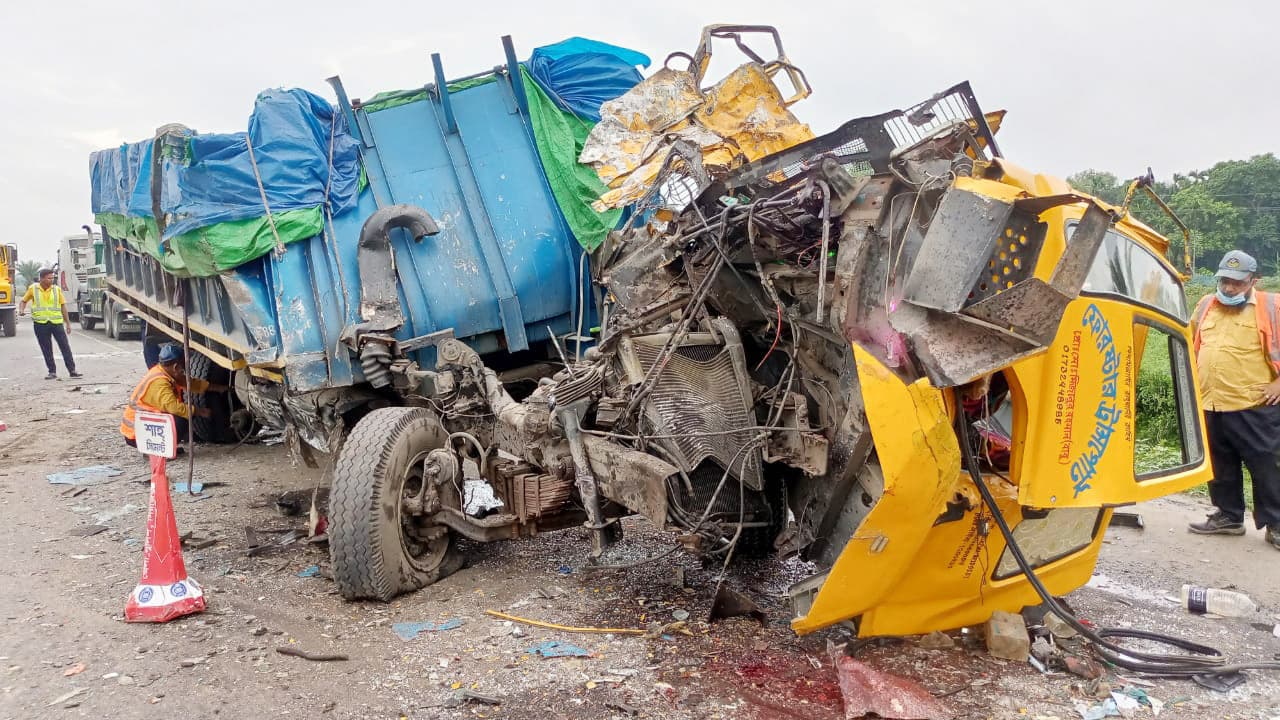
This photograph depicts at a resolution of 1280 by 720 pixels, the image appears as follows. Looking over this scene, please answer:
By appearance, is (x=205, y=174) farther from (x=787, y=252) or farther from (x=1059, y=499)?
(x=1059, y=499)

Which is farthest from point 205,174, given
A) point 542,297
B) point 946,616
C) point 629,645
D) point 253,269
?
point 946,616

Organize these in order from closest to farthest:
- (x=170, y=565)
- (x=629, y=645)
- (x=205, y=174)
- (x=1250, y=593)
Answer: (x=629, y=645), (x=170, y=565), (x=1250, y=593), (x=205, y=174)

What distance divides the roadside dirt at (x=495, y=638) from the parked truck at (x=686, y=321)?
30 centimetres

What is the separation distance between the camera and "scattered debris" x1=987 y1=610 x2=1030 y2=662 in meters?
3.72

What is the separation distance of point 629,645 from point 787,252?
192 cm

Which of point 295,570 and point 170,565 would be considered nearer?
point 170,565

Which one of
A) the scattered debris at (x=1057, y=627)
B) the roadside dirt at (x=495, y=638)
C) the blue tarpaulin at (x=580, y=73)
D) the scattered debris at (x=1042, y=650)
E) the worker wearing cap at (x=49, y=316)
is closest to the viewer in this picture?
the roadside dirt at (x=495, y=638)

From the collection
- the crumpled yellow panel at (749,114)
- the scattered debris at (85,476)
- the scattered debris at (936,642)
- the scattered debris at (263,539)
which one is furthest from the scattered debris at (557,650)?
the scattered debris at (85,476)

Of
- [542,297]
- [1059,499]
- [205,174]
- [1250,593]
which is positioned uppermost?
[205,174]

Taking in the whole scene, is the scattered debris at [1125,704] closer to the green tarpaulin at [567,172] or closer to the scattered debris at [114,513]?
the green tarpaulin at [567,172]

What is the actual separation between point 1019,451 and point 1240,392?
3.44 metres

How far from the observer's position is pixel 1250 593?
477 centimetres

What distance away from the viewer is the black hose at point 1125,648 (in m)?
3.23

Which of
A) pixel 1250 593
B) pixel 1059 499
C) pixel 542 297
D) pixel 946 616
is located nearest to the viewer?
pixel 1059 499
